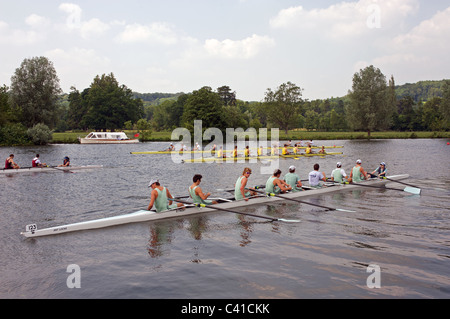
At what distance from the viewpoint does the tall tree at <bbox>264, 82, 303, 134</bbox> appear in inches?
4031

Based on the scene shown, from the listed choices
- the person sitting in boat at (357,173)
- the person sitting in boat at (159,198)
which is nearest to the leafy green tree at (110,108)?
the person sitting in boat at (357,173)

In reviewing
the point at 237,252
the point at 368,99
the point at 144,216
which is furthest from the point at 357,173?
the point at 368,99

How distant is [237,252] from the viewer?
11.2m

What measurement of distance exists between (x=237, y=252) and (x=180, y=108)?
386 feet

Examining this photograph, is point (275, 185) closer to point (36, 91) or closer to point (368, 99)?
point (36, 91)

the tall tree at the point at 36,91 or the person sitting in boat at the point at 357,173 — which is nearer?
the person sitting in boat at the point at 357,173

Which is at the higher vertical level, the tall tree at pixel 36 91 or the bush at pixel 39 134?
the tall tree at pixel 36 91

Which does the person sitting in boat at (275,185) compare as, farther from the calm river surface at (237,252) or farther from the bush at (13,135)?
the bush at (13,135)

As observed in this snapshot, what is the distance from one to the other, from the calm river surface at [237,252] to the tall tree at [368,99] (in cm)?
7341

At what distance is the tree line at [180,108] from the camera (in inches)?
2719

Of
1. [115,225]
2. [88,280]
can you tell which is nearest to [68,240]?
[115,225]

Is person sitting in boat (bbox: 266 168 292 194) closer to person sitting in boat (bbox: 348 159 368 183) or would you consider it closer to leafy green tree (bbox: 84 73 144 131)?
person sitting in boat (bbox: 348 159 368 183)
